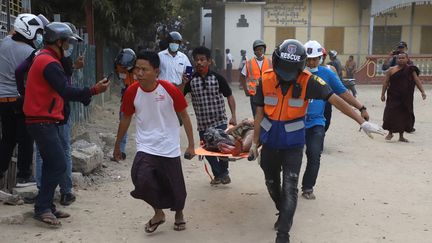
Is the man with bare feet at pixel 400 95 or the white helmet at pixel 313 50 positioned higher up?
the white helmet at pixel 313 50

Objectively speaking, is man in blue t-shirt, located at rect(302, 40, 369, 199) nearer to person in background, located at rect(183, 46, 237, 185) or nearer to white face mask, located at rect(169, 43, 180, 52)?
person in background, located at rect(183, 46, 237, 185)

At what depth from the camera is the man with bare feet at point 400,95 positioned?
9.63m

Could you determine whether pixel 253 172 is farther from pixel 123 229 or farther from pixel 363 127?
pixel 363 127

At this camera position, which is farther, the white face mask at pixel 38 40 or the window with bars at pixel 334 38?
the window with bars at pixel 334 38

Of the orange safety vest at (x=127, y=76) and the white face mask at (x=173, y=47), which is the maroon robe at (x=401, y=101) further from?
the orange safety vest at (x=127, y=76)

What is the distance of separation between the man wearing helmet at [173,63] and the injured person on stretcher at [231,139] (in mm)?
2693

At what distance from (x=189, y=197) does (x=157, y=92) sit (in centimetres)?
183

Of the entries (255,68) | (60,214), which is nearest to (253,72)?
(255,68)

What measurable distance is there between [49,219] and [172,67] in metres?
4.29

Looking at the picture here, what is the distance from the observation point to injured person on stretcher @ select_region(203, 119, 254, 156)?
5.21m

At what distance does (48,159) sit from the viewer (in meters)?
4.44

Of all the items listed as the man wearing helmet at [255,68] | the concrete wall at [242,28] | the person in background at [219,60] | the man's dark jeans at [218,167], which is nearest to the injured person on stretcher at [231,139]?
the man's dark jeans at [218,167]

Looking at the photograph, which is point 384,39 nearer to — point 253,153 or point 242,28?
point 242,28

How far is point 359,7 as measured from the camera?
2486 centimetres
